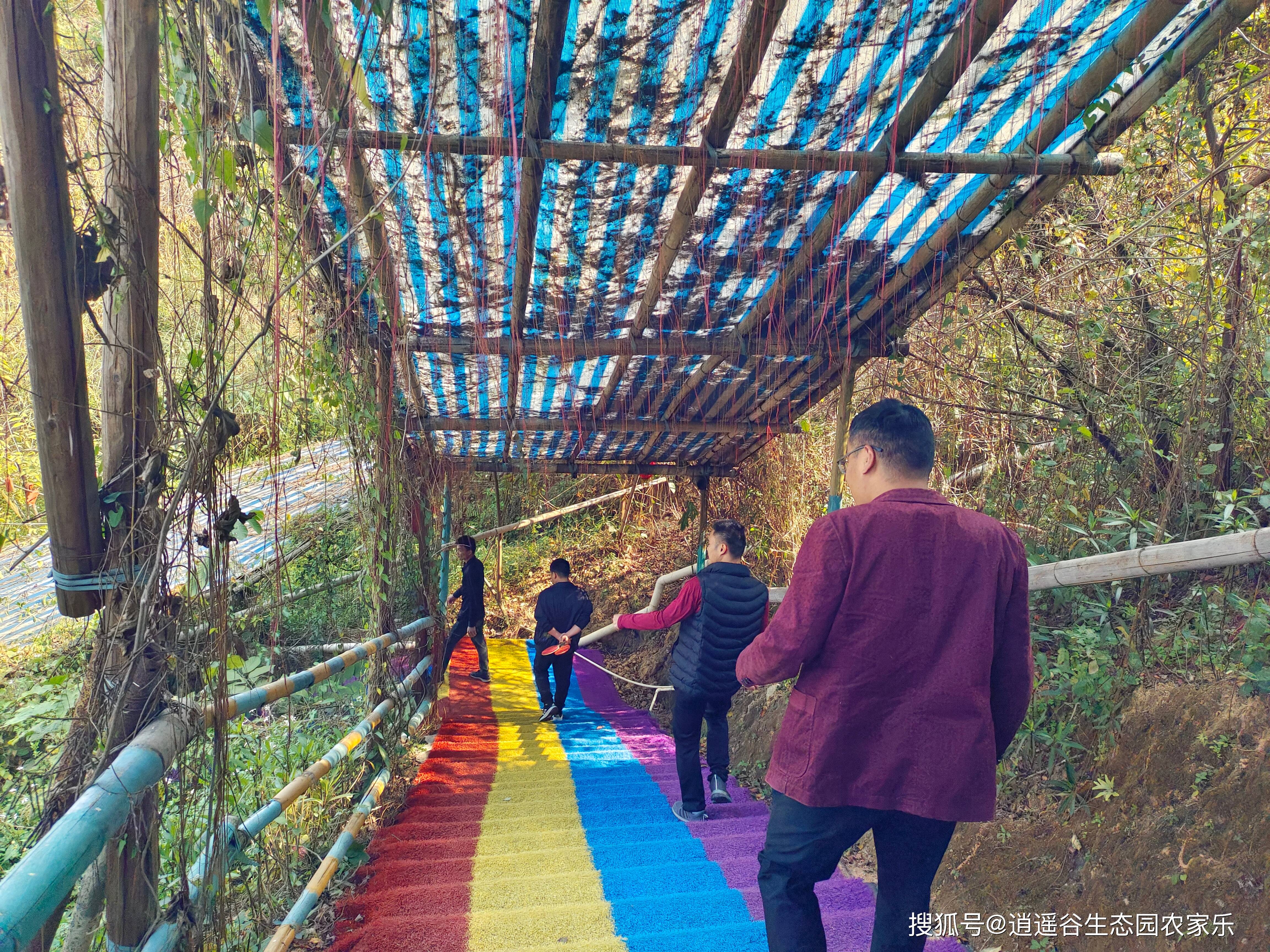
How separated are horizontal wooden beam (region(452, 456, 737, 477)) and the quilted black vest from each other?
3454 mm

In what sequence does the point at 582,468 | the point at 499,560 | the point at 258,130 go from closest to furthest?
the point at 258,130 → the point at 582,468 → the point at 499,560

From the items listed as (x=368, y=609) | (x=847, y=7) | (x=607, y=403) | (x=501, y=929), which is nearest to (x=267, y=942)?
(x=501, y=929)

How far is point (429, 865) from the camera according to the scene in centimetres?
264

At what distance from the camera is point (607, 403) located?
5.00 m

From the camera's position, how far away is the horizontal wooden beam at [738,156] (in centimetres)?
209

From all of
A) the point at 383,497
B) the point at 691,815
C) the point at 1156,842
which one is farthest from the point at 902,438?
the point at 383,497

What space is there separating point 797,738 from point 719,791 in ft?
7.18

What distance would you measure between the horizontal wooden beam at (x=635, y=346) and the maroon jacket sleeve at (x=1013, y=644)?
229 cm

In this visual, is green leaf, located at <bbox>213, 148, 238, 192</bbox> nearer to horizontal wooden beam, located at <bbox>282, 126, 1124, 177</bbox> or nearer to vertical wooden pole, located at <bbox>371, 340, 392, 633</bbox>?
horizontal wooden beam, located at <bbox>282, 126, 1124, 177</bbox>

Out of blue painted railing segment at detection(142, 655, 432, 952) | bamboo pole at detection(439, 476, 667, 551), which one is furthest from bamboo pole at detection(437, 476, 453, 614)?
blue painted railing segment at detection(142, 655, 432, 952)

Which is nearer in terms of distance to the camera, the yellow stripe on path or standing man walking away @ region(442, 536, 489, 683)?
the yellow stripe on path

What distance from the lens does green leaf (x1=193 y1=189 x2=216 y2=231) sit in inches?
54.3

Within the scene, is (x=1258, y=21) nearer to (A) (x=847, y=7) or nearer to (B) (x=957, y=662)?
(A) (x=847, y=7)

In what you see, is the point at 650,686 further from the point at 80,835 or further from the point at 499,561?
the point at 80,835
